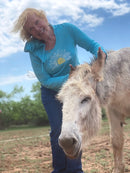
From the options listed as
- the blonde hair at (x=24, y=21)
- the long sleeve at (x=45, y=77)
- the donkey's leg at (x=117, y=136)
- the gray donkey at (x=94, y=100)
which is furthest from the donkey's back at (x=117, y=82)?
the blonde hair at (x=24, y=21)

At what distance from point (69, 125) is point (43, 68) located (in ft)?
4.90

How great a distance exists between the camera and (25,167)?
4.79 m

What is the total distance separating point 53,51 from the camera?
3318 millimetres

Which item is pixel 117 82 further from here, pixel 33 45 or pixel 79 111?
pixel 33 45

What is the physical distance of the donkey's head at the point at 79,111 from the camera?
2.06 metres

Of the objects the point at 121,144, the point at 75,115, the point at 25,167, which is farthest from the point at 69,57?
the point at 25,167

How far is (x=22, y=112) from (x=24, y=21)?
3167 centimetres

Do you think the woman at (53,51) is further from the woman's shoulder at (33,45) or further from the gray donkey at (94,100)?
the gray donkey at (94,100)

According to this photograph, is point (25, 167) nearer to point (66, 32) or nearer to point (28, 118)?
point (66, 32)

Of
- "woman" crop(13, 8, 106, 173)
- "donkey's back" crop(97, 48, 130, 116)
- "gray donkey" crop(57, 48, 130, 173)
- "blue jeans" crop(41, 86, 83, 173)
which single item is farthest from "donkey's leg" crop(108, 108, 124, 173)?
"blue jeans" crop(41, 86, 83, 173)

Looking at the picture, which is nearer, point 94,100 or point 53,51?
point 94,100

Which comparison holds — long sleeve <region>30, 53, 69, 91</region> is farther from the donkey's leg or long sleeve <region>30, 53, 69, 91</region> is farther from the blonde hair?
the donkey's leg

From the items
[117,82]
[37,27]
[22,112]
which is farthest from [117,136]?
[22,112]

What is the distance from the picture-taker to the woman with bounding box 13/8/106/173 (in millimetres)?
3273
